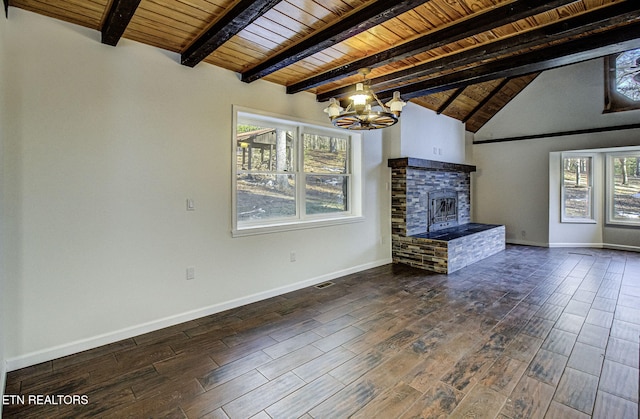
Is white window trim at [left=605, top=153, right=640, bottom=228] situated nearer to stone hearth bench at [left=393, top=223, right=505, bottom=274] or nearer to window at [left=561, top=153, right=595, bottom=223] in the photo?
window at [left=561, top=153, right=595, bottom=223]

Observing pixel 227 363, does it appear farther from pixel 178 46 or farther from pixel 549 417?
pixel 178 46

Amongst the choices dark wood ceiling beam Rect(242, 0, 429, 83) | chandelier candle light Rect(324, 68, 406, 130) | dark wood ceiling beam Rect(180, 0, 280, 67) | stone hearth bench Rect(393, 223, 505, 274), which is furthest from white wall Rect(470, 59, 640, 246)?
dark wood ceiling beam Rect(180, 0, 280, 67)

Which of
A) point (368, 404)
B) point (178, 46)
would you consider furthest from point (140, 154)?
point (368, 404)

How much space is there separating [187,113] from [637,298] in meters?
5.46

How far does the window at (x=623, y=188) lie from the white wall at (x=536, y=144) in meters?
0.29

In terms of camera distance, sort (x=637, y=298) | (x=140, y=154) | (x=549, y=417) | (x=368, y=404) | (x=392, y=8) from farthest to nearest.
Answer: (x=637, y=298) → (x=140, y=154) → (x=392, y=8) → (x=368, y=404) → (x=549, y=417)

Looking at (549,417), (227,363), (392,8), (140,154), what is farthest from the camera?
(140,154)

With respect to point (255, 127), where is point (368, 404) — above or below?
below

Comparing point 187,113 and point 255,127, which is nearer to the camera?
point 187,113

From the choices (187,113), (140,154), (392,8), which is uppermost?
(392,8)

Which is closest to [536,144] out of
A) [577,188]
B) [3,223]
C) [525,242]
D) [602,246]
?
[577,188]

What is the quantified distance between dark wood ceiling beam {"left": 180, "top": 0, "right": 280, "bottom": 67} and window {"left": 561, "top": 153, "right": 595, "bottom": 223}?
7.43 meters

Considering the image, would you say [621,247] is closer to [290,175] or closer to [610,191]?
[610,191]

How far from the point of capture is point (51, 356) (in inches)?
95.3
